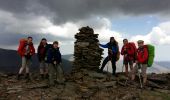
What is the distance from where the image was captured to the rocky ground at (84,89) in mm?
27692

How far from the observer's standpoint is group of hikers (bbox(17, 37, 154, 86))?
28.2 metres

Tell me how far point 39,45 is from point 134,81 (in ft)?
30.5

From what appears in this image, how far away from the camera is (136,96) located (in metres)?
28.2

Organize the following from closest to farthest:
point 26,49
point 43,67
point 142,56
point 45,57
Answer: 1. point 142,56
2. point 26,49
3. point 45,57
4. point 43,67

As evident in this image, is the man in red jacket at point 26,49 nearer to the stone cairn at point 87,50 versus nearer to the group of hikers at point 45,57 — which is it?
the group of hikers at point 45,57

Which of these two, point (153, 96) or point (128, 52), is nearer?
point (153, 96)

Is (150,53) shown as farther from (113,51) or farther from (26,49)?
(26,49)

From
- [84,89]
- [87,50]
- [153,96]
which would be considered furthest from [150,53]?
[87,50]

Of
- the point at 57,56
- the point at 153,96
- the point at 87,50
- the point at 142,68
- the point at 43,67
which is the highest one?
the point at 87,50

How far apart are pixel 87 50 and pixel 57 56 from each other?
688 centimetres

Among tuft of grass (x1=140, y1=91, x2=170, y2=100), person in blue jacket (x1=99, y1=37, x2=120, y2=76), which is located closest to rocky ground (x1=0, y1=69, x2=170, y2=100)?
tuft of grass (x1=140, y1=91, x2=170, y2=100)

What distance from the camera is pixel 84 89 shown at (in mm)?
29484

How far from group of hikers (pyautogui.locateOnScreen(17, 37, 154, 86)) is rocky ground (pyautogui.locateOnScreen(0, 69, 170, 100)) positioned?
2.90 feet

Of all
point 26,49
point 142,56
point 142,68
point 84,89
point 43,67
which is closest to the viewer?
point 142,56
